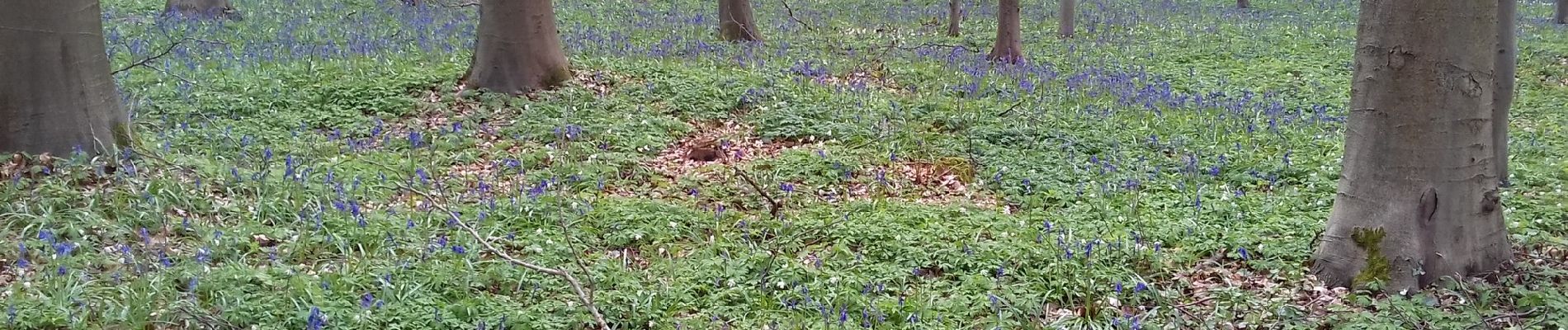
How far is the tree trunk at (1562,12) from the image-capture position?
18848 mm

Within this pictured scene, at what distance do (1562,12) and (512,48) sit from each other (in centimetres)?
1921

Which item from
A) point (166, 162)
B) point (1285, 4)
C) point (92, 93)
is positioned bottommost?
point (1285, 4)

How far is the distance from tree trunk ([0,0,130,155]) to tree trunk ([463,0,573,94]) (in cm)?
323

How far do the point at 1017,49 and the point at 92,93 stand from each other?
385 inches

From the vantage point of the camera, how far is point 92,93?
20.1 feet

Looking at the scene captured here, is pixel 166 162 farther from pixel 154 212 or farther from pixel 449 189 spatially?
pixel 449 189

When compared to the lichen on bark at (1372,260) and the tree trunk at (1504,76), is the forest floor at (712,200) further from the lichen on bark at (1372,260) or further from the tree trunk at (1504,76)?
the tree trunk at (1504,76)

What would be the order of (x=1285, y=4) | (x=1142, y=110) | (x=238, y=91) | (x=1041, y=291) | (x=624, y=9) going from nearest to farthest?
(x=1041, y=291), (x=238, y=91), (x=1142, y=110), (x=624, y=9), (x=1285, y=4)

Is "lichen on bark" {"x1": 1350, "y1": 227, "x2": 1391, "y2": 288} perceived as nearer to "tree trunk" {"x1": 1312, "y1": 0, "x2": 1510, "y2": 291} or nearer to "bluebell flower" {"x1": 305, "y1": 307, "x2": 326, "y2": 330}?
"tree trunk" {"x1": 1312, "y1": 0, "x2": 1510, "y2": 291}

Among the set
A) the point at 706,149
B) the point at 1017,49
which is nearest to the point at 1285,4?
the point at 1017,49

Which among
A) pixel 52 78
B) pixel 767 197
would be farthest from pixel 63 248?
pixel 767 197

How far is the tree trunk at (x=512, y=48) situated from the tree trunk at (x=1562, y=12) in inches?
733

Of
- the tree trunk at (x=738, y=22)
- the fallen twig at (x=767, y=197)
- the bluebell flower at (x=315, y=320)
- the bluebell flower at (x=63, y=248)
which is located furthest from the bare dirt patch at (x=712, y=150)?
the tree trunk at (x=738, y=22)

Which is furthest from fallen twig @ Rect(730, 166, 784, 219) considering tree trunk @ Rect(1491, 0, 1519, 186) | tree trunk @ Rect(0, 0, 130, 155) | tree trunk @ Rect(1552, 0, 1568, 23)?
tree trunk @ Rect(1552, 0, 1568, 23)
